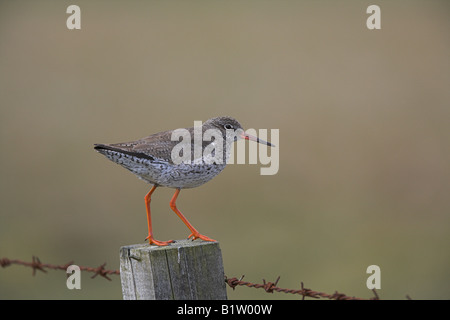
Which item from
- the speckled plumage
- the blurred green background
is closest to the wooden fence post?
the speckled plumage

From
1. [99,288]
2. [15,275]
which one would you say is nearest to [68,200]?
[15,275]

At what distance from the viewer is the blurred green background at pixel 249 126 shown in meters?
13.1

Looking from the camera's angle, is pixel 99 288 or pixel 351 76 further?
pixel 351 76

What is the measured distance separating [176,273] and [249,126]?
12777 millimetres

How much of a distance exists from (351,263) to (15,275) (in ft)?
24.4

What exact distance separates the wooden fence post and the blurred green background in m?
7.33

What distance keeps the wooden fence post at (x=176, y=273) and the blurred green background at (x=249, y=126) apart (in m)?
7.33

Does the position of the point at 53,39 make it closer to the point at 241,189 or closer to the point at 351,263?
the point at 241,189

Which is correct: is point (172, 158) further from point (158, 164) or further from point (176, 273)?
point (176, 273)

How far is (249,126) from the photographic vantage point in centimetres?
1664

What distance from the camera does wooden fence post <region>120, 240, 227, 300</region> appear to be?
4.00 m

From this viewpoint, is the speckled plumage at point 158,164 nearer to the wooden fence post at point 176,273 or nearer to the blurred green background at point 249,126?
the wooden fence post at point 176,273

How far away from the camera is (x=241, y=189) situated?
15.5m

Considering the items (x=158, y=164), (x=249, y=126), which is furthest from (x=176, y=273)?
(x=249, y=126)
